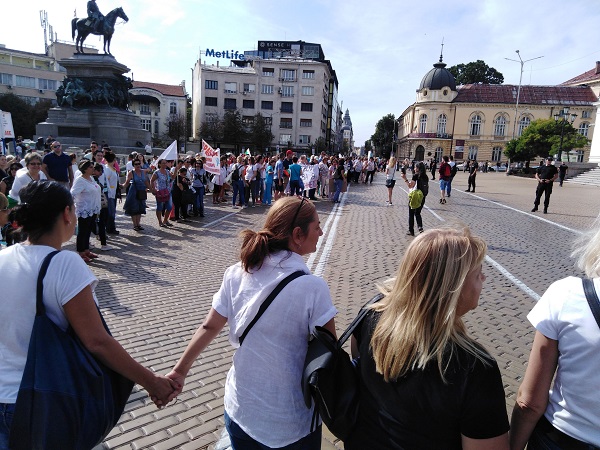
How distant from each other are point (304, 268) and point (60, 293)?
106cm

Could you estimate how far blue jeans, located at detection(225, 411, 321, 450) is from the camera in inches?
75.5

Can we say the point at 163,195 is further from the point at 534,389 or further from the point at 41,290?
the point at 534,389

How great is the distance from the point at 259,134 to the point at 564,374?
77771 mm

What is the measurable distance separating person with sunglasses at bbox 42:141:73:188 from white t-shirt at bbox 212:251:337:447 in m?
11.2

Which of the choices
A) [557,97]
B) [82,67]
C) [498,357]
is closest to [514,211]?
[498,357]

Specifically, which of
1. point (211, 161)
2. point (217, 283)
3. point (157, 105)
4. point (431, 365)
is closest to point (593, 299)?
point (431, 365)

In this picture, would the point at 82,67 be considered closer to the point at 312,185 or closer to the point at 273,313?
the point at 312,185

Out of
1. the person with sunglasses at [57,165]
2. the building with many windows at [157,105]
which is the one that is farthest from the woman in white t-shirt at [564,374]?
→ the building with many windows at [157,105]

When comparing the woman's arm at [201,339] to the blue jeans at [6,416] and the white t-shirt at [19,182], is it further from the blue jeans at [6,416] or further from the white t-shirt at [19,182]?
the white t-shirt at [19,182]

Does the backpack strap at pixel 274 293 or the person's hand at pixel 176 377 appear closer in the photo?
the backpack strap at pixel 274 293

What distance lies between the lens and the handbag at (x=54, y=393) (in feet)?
5.81

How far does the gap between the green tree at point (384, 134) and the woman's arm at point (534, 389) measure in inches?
4847

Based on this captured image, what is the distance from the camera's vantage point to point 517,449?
1703mm

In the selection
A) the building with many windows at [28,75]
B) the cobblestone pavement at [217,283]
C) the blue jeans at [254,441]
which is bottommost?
the cobblestone pavement at [217,283]
